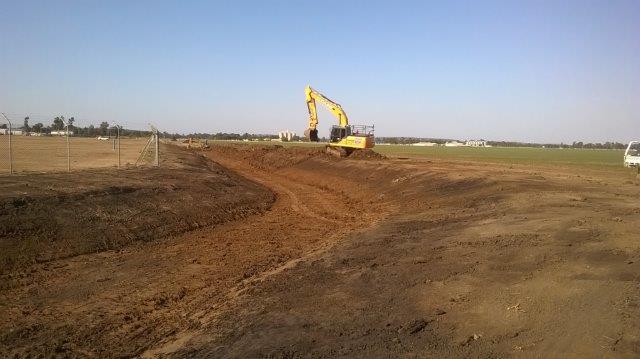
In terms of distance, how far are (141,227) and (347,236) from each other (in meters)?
5.47

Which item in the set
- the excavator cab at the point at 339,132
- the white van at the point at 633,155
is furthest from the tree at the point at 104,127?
the white van at the point at 633,155

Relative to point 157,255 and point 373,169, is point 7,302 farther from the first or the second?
point 373,169

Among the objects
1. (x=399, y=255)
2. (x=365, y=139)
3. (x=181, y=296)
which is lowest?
(x=181, y=296)

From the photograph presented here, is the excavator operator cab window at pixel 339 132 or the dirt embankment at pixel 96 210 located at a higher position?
the excavator operator cab window at pixel 339 132

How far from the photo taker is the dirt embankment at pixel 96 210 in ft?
33.5

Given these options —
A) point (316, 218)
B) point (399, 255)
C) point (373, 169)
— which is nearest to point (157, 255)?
point (399, 255)

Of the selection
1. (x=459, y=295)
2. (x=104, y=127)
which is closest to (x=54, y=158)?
(x=459, y=295)

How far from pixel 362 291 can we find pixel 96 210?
8.76 metres

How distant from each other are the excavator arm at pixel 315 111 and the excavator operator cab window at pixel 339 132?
0.62 meters

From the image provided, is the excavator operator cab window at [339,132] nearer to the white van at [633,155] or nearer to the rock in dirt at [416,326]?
the white van at [633,155]

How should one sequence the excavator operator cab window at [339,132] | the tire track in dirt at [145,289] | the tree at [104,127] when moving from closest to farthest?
the tire track in dirt at [145,289], the tree at [104,127], the excavator operator cab window at [339,132]

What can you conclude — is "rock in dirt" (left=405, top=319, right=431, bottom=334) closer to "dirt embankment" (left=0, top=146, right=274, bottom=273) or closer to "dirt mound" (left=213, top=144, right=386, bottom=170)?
"dirt embankment" (left=0, top=146, right=274, bottom=273)

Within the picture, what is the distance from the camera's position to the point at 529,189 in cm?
1609

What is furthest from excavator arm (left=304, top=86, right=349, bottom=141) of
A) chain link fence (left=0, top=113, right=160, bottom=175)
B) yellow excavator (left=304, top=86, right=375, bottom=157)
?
chain link fence (left=0, top=113, right=160, bottom=175)
